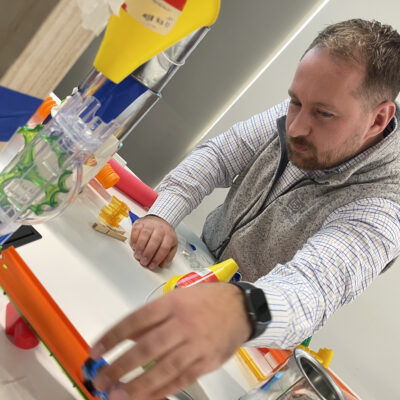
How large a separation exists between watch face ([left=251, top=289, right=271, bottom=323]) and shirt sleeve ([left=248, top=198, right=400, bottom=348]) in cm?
8

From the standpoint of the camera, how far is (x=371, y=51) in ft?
3.14

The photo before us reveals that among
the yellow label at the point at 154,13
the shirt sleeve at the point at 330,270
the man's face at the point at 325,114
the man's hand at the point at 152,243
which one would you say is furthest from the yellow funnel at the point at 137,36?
the man's face at the point at 325,114

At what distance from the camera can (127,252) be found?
34.8 inches

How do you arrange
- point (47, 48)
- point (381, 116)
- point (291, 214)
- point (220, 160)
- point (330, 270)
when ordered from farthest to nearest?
point (220, 160)
point (291, 214)
point (381, 116)
point (330, 270)
point (47, 48)

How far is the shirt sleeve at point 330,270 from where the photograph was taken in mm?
650

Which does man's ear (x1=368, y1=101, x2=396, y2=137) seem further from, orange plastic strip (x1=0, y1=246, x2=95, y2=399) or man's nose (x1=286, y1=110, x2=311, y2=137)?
orange plastic strip (x1=0, y1=246, x2=95, y2=399)

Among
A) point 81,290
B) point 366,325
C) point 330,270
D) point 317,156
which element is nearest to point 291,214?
point 317,156

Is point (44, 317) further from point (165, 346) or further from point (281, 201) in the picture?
point (281, 201)

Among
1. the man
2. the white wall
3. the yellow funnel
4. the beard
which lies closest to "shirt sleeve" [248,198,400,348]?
the man

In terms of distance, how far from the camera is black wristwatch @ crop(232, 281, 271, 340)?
47 centimetres

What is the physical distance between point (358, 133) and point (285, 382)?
0.71 m

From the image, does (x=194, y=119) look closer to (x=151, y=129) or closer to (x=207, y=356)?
(x=151, y=129)

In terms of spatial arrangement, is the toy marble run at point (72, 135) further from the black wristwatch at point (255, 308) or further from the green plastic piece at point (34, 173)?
the black wristwatch at point (255, 308)

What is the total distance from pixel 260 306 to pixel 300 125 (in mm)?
671
